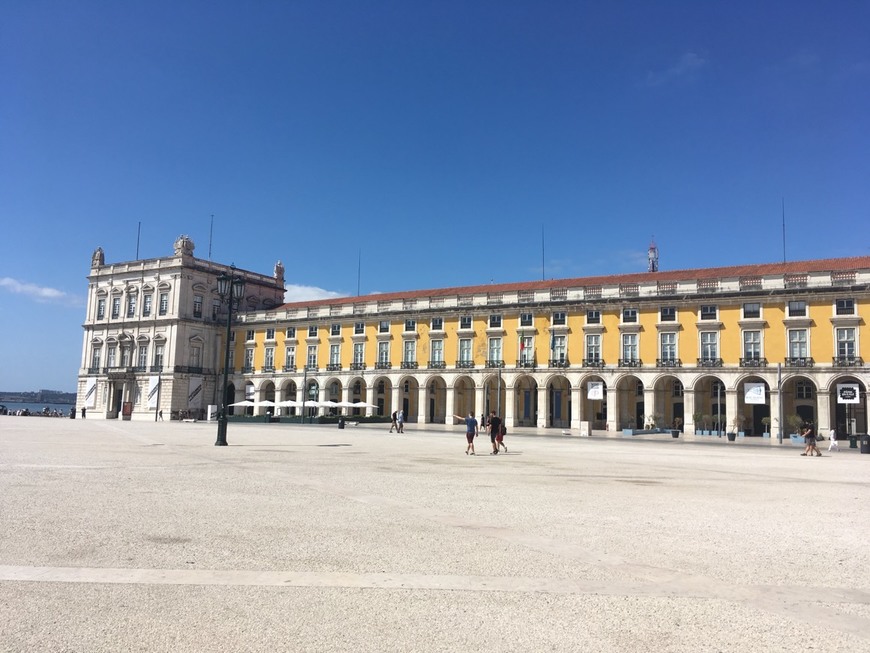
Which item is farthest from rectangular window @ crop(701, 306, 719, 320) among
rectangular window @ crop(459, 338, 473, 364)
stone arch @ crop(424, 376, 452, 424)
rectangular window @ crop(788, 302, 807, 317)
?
stone arch @ crop(424, 376, 452, 424)

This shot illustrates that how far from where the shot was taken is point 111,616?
18.0ft

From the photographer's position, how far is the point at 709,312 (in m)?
52.4

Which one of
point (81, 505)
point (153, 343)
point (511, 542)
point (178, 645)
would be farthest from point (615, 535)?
point (153, 343)

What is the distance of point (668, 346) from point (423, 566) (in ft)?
165

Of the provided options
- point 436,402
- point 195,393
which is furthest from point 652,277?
point 195,393

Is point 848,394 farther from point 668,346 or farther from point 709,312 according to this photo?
point 668,346

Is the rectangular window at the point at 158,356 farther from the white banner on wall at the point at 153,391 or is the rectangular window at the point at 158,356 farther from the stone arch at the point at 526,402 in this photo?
the stone arch at the point at 526,402

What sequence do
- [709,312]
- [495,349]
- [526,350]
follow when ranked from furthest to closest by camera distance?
[495,349] < [526,350] < [709,312]

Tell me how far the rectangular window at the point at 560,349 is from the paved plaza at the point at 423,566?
43341mm

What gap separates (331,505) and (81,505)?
3.86m

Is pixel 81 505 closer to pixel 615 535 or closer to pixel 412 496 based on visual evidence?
pixel 412 496

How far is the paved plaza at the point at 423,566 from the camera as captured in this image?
522 centimetres

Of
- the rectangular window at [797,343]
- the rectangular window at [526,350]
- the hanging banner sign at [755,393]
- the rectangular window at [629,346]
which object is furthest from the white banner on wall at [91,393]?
the rectangular window at [797,343]

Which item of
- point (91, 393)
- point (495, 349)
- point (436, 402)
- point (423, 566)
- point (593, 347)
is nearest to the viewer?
point (423, 566)
